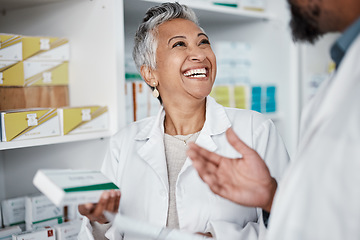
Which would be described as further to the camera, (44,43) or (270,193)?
(44,43)

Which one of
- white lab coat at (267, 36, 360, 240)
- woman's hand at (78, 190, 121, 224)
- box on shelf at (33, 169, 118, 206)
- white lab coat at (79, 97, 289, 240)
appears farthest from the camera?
Result: white lab coat at (79, 97, 289, 240)

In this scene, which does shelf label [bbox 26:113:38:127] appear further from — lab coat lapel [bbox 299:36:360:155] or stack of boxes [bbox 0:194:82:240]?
lab coat lapel [bbox 299:36:360:155]

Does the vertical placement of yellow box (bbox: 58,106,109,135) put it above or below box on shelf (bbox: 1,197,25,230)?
above

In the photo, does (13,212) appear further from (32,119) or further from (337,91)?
(337,91)

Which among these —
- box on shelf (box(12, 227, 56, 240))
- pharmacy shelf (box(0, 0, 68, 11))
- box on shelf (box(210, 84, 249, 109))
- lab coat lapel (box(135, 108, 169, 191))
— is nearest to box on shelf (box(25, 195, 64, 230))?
box on shelf (box(12, 227, 56, 240))

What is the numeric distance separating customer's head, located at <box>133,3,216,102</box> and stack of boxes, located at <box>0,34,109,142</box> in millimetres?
297

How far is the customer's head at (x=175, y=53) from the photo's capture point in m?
1.62

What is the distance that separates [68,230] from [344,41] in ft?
4.27

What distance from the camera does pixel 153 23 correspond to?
5.57 feet

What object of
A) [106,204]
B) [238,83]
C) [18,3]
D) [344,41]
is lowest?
[106,204]

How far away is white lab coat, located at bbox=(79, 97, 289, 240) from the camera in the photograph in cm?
148

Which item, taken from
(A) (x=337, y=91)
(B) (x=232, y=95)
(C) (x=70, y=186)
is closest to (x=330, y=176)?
(A) (x=337, y=91)

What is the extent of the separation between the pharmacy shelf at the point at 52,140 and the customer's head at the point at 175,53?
1.01 ft

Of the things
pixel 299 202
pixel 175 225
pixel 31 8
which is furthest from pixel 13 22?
pixel 299 202
